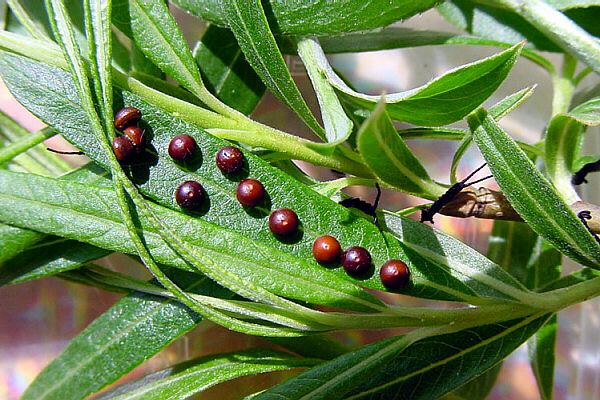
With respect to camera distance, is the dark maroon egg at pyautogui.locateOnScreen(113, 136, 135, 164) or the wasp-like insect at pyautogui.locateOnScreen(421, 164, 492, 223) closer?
the dark maroon egg at pyautogui.locateOnScreen(113, 136, 135, 164)

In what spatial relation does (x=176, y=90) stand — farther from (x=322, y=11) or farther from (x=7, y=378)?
(x=7, y=378)

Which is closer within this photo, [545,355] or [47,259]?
[47,259]

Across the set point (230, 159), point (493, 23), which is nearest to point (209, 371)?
point (230, 159)

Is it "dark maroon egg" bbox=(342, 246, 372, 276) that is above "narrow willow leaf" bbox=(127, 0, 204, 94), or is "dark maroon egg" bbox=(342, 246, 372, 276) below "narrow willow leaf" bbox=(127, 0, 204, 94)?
below

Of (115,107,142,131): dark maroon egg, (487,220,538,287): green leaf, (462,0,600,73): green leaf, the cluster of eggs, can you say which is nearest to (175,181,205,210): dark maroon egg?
the cluster of eggs

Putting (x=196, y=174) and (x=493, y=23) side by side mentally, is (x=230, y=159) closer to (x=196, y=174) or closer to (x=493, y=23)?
(x=196, y=174)

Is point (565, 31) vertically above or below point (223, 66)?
below

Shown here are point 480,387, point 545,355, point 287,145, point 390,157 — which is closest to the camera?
point 390,157

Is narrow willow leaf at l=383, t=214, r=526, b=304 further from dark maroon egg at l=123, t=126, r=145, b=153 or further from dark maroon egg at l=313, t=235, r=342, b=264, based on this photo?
dark maroon egg at l=123, t=126, r=145, b=153
